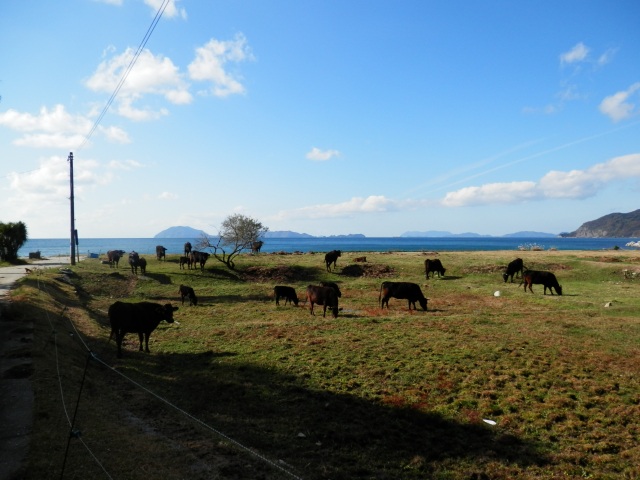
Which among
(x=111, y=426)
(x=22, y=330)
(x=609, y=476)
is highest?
(x=22, y=330)

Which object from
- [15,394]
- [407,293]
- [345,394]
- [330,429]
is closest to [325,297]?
[407,293]

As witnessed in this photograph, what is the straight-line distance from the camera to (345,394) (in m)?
12.4

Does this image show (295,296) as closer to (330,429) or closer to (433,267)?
(433,267)

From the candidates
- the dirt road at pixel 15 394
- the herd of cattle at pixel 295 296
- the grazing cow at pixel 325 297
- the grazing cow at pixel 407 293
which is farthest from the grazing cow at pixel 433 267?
the dirt road at pixel 15 394

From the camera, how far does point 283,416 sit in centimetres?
1104

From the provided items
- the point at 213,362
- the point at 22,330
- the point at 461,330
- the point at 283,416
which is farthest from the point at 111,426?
the point at 461,330

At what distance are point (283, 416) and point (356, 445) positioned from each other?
2344 millimetres

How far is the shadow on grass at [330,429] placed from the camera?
9008 millimetres

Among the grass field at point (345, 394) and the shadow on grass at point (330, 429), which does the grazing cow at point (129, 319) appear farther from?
the shadow on grass at point (330, 429)

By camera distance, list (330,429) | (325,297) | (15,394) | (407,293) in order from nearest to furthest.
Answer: (330,429), (15,394), (325,297), (407,293)

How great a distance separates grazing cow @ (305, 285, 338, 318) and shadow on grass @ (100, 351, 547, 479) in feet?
34.2

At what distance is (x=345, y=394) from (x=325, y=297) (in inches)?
488

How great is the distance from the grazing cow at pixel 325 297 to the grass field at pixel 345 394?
107cm

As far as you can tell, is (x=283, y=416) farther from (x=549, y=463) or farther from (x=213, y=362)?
(x=549, y=463)
